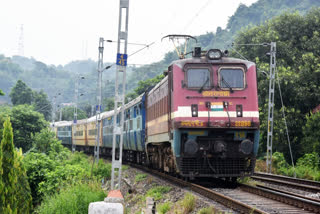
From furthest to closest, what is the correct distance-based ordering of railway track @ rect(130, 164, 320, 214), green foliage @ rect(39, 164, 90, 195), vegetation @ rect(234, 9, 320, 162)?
vegetation @ rect(234, 9, 320, 162) → green foliage @ rect(39, 164, 90, 195) → railway track @ rect(130, 164, 320, 214)

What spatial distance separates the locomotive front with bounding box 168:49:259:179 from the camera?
11.5 metres

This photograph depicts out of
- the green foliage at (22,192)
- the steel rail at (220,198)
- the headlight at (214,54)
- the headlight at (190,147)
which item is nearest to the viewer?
the steel rail at (220,198)

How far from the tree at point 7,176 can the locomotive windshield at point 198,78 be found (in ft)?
19.7

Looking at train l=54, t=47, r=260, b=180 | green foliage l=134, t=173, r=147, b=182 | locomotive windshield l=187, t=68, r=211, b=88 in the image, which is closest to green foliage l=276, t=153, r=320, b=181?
green foliage l=134, t=173, r=147, b=182

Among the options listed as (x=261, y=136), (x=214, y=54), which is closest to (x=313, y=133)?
(x=261, y=136)

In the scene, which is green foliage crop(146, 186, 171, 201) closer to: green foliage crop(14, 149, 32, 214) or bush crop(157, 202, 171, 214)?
bush crop(157, 202, 171, 214)

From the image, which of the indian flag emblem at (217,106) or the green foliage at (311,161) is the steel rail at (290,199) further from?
the green foliage at (311,161)

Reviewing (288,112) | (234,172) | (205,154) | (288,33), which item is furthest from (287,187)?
(288,33)

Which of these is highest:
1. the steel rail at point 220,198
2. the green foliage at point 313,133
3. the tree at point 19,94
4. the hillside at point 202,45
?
the hillside at point 202,45

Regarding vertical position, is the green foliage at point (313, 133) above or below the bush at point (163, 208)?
above

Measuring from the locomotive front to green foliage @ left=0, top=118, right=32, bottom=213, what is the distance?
4991 millimetres

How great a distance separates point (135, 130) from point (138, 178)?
4221 millimetres

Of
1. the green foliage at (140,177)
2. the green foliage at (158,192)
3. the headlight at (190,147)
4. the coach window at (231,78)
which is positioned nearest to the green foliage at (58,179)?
the green foliage at (140,177)

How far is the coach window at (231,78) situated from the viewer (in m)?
11.9
